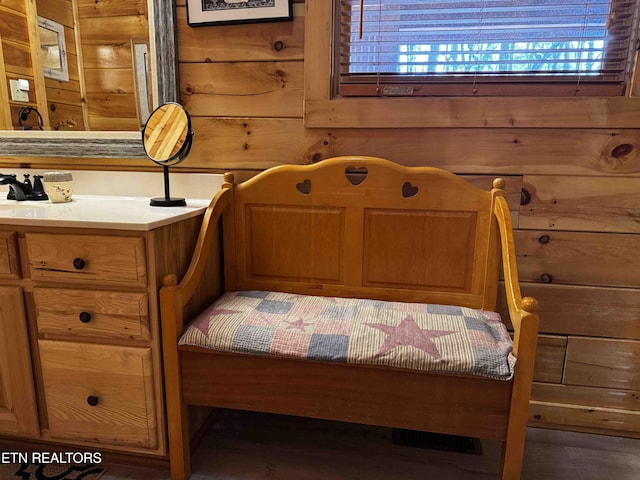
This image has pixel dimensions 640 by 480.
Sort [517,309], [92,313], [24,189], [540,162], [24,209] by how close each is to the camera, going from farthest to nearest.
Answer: [24,189], [540,162], [24,209], [92,313], [517,309]

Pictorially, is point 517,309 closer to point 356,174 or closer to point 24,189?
point 356,174

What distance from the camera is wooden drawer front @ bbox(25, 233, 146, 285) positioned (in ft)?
3.69

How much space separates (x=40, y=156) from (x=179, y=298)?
39.7 inches

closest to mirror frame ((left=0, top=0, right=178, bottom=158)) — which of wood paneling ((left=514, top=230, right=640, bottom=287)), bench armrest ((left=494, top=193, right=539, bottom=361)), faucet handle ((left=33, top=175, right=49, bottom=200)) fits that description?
faucet handle ((left=33, top=175, right=49, bottom=200))

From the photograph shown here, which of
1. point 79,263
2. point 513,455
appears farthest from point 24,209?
point 513,455

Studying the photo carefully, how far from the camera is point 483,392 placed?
1.07 m

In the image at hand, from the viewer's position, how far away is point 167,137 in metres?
1.44

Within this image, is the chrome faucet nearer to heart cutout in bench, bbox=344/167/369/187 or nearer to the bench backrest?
the bench backrest

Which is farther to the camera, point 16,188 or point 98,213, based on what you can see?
point 16,188

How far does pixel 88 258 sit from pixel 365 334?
756mm

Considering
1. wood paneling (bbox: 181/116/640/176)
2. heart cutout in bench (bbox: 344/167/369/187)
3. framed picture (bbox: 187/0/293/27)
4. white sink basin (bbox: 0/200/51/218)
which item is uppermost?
framed picture (bbox: 187/0/293/27)

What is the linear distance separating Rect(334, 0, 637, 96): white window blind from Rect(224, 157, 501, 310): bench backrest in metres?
0.33

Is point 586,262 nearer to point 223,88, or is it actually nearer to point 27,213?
point 223,88

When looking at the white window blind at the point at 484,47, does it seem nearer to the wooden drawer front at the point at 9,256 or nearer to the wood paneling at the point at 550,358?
the wood paneling at the point at 550,358
